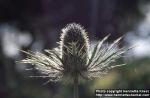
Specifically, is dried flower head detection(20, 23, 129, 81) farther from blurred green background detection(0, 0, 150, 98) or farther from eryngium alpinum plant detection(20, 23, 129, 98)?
blurred green background detection(0, 0, 150, 98)

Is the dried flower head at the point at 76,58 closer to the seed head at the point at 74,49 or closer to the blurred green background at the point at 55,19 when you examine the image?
the seed head at the point at 74,49

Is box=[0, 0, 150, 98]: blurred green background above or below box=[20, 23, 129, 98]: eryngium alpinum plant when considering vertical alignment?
above

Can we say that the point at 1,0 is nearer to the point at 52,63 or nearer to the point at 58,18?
the point at 58,18

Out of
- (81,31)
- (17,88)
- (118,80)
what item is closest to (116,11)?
(17,88)

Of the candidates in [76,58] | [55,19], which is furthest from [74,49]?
[55,19]

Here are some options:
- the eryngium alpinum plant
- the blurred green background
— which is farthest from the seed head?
the blurred green background

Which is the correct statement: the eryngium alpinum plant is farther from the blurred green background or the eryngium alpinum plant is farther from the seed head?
the blurred green background

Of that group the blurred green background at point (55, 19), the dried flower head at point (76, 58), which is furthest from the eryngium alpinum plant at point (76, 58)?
the blurred green background at point (55, 19)

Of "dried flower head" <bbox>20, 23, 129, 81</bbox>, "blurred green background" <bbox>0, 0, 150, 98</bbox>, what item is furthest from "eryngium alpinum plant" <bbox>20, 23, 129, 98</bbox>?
"blurred green background" <bbox>0, 0, 150, 98</bbox>

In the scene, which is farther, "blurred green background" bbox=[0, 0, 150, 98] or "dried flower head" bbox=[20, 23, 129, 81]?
"blurred green background" bbox=[0, 0, 150, 98]
